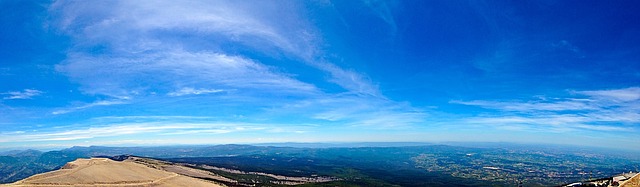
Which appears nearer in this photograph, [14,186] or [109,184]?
[14,186]

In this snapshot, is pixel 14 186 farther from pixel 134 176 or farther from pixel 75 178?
pixel 134 176

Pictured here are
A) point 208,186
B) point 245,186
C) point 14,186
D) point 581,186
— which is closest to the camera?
point 14,186

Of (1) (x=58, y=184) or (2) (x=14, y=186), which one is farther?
(1) (x=58, y=184)

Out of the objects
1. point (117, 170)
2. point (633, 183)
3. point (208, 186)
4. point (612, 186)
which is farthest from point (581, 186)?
point (117, 170)

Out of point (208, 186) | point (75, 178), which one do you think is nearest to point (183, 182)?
point (208, 186)

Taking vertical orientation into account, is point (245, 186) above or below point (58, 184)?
below

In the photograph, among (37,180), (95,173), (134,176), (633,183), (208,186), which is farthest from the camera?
(208,186)

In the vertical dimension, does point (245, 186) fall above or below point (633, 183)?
below

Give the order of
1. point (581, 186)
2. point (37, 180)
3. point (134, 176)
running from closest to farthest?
point (37, 180) → point (581, 186) → point (134, 176)

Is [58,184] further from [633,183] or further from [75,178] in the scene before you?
[633,183]
